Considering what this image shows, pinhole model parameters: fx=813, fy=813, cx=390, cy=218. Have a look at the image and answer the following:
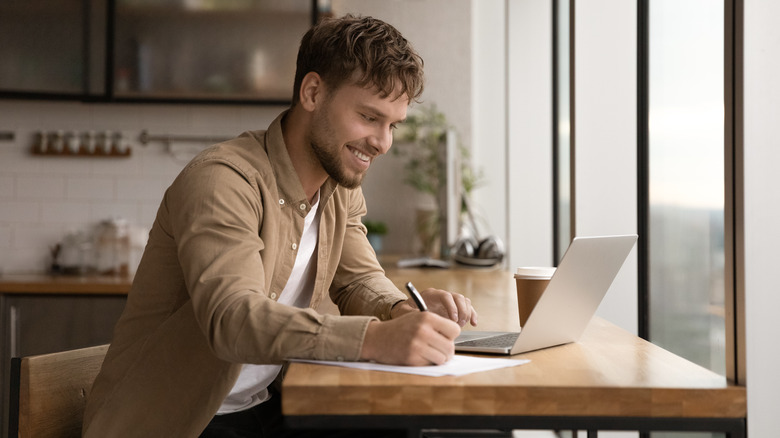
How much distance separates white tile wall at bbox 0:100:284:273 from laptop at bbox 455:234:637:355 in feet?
9.97

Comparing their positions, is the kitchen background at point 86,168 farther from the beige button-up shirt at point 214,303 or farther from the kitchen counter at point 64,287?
the beige button-up shirt at point 214,303

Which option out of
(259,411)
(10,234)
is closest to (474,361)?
(259,411)

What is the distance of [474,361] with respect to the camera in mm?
1249

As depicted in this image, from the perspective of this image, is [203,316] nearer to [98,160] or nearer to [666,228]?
[666,228]

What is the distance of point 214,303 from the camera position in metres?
1.20

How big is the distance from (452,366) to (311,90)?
2.24ft

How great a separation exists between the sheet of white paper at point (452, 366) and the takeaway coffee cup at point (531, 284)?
26cm

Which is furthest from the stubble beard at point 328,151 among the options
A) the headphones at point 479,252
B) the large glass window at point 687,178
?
the headphones at point 479,252

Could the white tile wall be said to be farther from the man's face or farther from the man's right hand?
the man's right hand

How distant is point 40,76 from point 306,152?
2.85 meters

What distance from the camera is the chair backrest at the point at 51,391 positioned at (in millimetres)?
1440

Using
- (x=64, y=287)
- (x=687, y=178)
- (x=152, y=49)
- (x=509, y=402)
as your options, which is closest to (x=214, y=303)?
(x=509, y=402)

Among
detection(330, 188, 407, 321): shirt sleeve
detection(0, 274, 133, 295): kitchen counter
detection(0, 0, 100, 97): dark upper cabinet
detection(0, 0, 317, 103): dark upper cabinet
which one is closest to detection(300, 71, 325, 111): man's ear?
detection(330, 188, 407, 321): shirt sleeve

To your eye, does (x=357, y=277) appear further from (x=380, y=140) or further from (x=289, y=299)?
(x=380, y=140)
